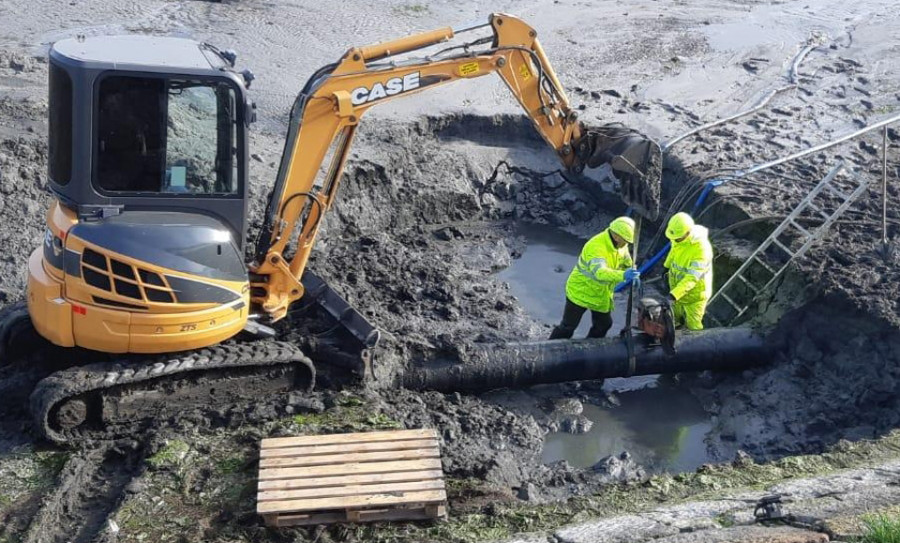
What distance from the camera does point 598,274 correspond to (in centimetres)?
989

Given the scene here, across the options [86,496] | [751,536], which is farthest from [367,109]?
[751,536]

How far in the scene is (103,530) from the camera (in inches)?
279

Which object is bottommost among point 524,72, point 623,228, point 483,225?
point 483,225

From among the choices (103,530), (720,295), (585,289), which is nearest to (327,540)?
(103,530)

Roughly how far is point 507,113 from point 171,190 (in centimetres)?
748

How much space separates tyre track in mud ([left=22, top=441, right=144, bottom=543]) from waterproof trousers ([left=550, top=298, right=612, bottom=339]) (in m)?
4.46

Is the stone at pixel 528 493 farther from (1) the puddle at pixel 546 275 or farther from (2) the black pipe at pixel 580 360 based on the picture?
(1) the puddle at pixel 546 275

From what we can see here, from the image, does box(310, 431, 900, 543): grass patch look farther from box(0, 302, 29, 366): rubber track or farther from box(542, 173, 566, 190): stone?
box(542, 173, 566, 190): stone

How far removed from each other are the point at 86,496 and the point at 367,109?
12.4 feet

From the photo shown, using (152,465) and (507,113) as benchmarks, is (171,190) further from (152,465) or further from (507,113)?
(507,113)

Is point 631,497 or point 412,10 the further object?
point 412,10

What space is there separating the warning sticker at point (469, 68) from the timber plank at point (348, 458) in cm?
323

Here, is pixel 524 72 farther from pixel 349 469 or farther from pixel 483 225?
pixel 483 225

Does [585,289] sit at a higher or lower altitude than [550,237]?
higher
